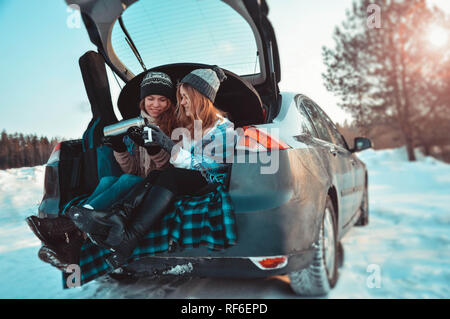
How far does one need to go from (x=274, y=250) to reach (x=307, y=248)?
25cm

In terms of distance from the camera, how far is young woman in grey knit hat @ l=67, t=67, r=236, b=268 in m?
1.55

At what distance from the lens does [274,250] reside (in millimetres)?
1511

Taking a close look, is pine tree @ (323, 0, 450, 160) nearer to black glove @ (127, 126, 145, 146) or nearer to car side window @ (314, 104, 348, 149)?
car side window @ (314, 104, 348, 149)

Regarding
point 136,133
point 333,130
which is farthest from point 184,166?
point 333,130

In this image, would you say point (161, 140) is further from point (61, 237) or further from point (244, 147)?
point (61, 237)

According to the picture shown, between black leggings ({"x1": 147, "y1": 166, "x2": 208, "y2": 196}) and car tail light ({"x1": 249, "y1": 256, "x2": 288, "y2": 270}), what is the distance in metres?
0.52

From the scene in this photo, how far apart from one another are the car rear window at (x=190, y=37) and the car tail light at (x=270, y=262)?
5.35 feet

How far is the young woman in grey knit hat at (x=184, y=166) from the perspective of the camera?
1.55 meters

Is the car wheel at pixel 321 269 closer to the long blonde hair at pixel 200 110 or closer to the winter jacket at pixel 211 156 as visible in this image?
the winter jacket at pixel 211 156

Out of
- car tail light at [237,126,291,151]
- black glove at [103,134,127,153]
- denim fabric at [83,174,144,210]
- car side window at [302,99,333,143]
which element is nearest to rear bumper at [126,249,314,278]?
denim fabric at [83,174,144,210]

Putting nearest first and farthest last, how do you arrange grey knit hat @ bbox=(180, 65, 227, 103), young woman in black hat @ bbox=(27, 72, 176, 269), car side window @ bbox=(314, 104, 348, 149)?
young woman in black hat @ bbox=(27, 72, 176, 269) < grey knit hat @ bbox=(180, 65, 227, 103) < car side window @ bbox=(314, 104, 348, 149)

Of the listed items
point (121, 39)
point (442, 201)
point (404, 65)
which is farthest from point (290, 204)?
point (404, 65)

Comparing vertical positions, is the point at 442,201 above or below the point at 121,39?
below

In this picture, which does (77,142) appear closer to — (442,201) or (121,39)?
(121,39)
